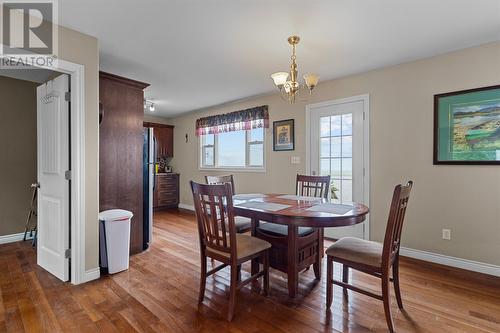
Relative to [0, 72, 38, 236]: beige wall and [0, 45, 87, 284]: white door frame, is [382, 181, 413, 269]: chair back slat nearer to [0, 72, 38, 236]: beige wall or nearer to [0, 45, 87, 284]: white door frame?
[0, 45, 87, 284]: white door frame

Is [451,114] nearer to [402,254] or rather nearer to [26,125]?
[402,254]

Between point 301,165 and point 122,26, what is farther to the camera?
point 301,165

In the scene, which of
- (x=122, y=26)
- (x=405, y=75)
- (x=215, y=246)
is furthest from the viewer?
(x=405, y=75)

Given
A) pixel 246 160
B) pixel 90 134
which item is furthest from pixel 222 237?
pixel 246 160

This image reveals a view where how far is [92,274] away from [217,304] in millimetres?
1335

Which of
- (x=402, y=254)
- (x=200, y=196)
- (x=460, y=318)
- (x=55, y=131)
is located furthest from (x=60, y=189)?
(x=402, y=254)

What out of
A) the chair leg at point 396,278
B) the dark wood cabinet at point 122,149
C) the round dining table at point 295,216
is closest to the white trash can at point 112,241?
the dark wood cabinet at point 122,149

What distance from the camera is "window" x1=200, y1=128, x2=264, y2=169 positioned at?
4918mm

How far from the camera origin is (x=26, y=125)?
12.4ft

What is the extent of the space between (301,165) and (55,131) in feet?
10.5

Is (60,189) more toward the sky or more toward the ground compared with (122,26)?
more toward the ground

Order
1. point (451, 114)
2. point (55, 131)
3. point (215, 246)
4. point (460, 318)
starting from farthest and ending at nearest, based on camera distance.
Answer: point (451, 114), point (55, 131), point (215, 246), point (460, 318)

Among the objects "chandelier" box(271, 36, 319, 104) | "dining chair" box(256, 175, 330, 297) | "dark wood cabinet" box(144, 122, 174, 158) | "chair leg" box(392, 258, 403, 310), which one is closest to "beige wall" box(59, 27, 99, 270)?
"dining chair" box(256, 175, 330, 297)

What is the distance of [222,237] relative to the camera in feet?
6.44
